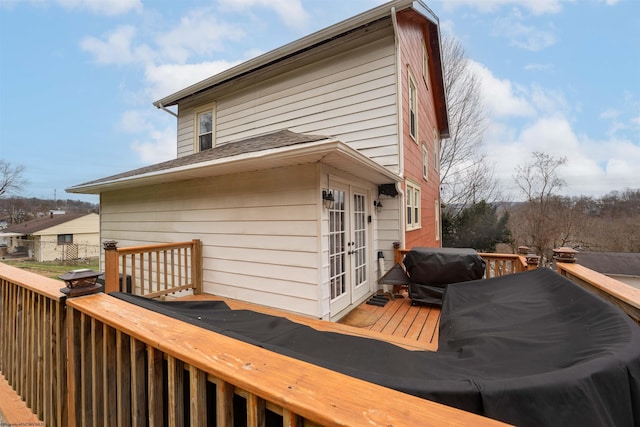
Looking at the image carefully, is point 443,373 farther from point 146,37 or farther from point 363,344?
point 146,37

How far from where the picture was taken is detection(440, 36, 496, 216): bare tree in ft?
43.5

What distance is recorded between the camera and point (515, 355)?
104 centimetres

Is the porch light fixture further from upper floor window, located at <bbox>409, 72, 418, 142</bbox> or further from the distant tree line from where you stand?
the distant tree line

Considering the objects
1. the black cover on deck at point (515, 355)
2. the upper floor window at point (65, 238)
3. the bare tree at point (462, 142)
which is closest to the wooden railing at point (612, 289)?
the black cover on deck at point (515, 355)

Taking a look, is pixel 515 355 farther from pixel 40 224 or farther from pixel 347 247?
pixel 40 224

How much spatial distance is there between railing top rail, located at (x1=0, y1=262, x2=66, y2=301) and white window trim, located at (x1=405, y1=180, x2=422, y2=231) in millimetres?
5382

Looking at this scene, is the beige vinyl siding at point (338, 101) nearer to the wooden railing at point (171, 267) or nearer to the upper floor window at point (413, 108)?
the upper floor window at point (413, 108)

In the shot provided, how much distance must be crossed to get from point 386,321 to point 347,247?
1224 mm

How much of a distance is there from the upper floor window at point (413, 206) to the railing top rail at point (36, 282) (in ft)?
18.1

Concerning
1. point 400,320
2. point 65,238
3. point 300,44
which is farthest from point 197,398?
point 65,238

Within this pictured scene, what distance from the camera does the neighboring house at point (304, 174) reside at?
3.55 meters

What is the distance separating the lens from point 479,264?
380 centimetres

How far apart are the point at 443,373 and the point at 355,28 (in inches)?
230

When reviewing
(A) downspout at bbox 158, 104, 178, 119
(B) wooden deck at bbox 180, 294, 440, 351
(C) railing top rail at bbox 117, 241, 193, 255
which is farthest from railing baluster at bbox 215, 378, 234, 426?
(A) downspout at bbox 158, 104, 178, 119
